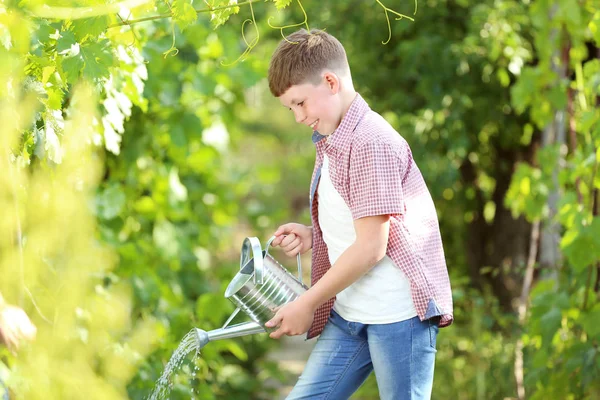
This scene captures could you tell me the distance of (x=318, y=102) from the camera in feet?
6.76

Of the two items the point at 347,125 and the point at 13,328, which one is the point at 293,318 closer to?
the point at 347,125

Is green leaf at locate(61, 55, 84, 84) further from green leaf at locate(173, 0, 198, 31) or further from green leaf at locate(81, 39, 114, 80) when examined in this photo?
green leaf at locate(173, 0, 198, 31)

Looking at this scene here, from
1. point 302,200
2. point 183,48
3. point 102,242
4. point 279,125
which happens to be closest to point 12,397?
point 102,242

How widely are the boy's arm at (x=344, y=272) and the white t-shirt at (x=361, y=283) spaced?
0.09 metres

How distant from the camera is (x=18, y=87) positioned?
1.94 m

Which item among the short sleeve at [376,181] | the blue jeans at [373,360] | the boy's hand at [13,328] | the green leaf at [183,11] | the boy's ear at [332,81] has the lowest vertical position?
the blue jeans at [373,360]

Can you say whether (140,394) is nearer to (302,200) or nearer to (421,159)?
(421,159)

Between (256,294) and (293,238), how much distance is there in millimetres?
258

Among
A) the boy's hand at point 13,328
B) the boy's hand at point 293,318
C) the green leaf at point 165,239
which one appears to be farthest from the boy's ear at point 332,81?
the green leaf at point 165,239

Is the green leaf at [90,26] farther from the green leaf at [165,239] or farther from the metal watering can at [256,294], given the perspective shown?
the green leaf at [165,239]

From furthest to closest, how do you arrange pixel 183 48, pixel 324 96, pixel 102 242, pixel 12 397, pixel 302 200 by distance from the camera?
1. pixel 302 200
2. pixel 183 48
3. pixel 102 242
4. pixel 324 96
5. pixel 12 397

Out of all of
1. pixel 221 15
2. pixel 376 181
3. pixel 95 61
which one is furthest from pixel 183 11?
pixel 376 181

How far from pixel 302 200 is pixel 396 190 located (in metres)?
10.3

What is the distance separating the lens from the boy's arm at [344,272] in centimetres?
196
